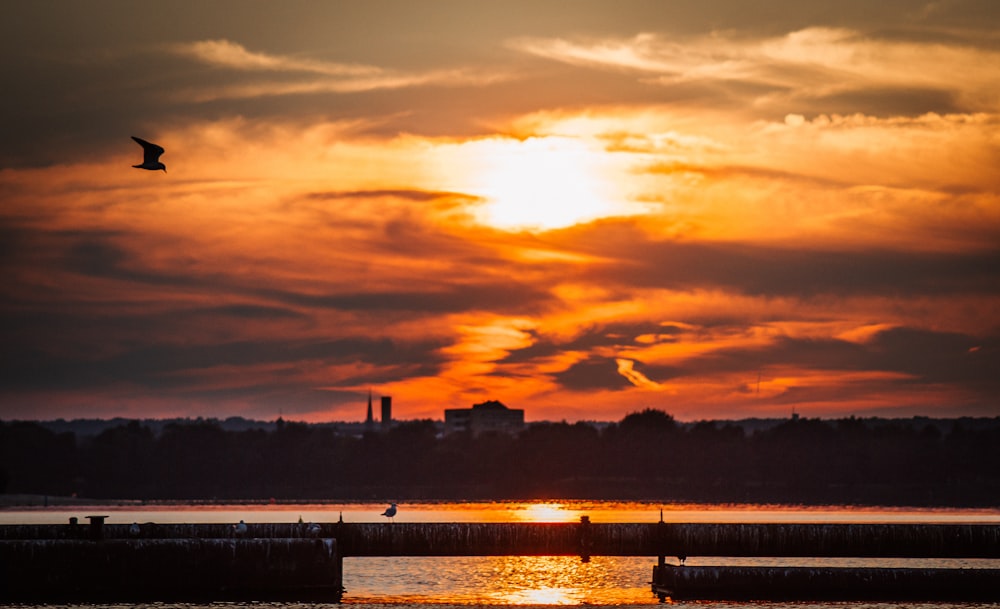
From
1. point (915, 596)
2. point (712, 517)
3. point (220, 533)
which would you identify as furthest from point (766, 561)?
point (712, 517)

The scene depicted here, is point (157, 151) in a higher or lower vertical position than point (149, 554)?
higher

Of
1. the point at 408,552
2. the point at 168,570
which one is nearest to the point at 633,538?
the point at 408,552

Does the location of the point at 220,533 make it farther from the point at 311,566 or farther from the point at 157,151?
the point at 157,151

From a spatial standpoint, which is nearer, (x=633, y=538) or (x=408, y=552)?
(x=408, y=552)

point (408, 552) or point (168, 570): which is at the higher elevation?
point (408, 552)

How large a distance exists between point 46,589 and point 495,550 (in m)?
22.2

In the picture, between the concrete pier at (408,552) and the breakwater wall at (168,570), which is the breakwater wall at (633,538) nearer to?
the concrete pier at (408,552)

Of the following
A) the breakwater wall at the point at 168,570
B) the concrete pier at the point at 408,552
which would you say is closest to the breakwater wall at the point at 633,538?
the concrete pier at the point at 408,552

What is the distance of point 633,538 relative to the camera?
79625 millimetres

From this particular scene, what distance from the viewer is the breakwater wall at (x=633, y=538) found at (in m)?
78.4

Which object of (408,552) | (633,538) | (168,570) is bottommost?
(168,570)

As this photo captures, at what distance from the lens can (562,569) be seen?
107062 millimetres

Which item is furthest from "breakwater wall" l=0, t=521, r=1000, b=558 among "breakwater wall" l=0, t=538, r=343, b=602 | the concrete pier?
"breakwater wall" l=0, t=538, r=343, b=602

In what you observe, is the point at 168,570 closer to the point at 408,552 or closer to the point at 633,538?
the point at 408,552
